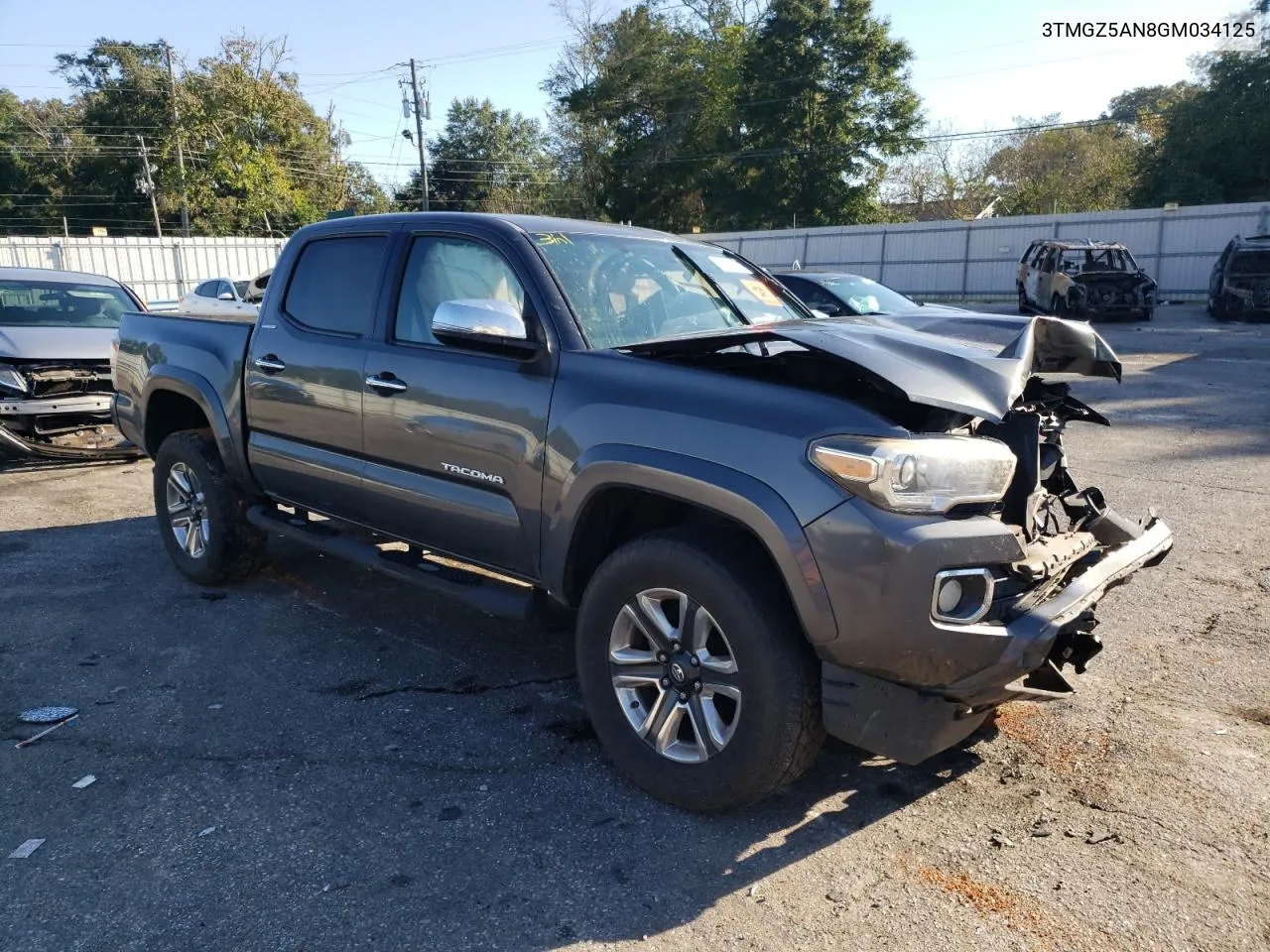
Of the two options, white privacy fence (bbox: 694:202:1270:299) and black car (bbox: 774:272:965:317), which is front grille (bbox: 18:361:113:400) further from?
white privacy fence (bbox: 694:202:1270:299)

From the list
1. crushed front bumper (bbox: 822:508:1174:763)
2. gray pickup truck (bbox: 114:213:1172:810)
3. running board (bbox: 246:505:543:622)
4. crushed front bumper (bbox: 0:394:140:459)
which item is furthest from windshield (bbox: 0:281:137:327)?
crushed front bumper (bbox: 822:508:1174:763)

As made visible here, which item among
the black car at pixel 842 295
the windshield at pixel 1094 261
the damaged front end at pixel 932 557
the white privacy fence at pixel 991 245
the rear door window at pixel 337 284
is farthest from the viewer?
the white privacy fence at pixel 991 245

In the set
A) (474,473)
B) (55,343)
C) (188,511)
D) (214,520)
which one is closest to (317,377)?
(474,473)

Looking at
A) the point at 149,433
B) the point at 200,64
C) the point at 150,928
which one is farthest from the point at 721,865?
the point at 200,64

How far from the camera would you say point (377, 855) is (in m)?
2.94

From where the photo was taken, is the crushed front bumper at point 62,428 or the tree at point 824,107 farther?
the tree at point 824,107

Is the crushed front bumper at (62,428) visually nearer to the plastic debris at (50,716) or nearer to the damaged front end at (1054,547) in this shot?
the plastic debris at (50,716)

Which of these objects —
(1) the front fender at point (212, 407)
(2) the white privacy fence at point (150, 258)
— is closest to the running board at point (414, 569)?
(1) the front fender at point (212, 407)

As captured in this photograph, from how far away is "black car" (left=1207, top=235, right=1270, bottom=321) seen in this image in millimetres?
19828

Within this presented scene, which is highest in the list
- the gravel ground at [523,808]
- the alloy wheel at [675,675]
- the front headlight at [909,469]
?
the front headlight at [909,469]

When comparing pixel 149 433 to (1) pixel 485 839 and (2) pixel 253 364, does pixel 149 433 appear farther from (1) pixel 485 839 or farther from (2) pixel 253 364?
(1) pixel 485 839

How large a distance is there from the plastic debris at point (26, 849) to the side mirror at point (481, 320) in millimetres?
2151

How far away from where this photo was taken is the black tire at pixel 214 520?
208 inches

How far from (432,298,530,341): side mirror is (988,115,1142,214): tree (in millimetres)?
45266
